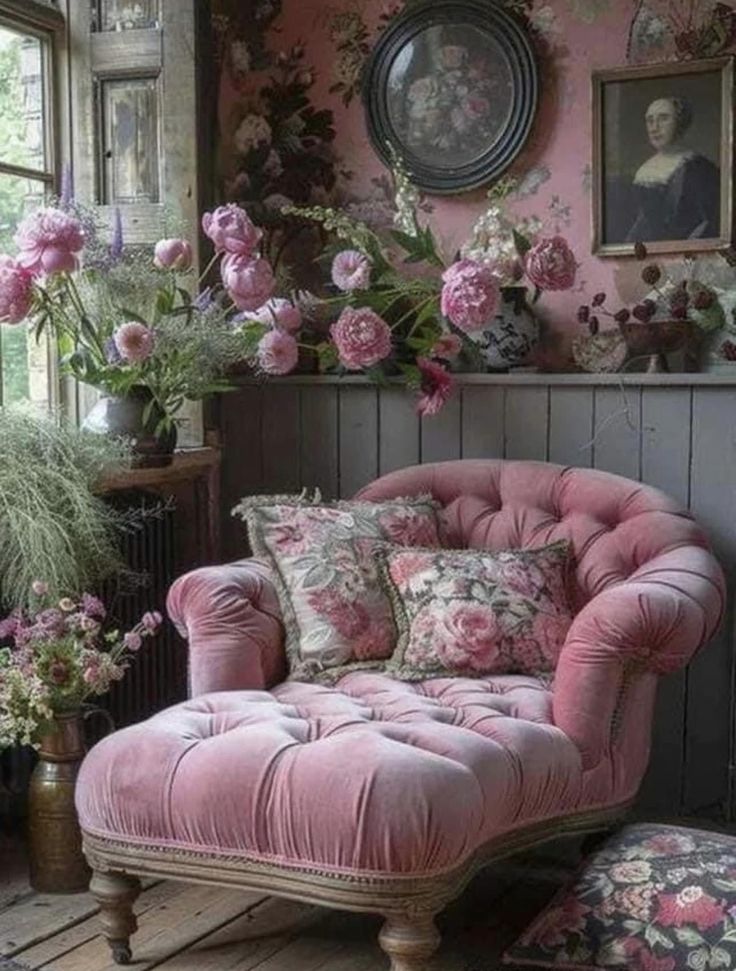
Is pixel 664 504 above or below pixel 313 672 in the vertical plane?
above

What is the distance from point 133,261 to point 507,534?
1.07 m

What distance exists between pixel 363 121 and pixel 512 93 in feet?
1.40

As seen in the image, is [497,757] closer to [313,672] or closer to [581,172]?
[313,672]

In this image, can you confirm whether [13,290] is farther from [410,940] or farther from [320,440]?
[410,940]

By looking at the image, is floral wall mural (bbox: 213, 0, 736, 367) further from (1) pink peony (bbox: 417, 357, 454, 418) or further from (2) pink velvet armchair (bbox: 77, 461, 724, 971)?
(2) pink velvet armchair (bbox: 77, 461, 724, 971)

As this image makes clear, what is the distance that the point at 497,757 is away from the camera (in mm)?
2150

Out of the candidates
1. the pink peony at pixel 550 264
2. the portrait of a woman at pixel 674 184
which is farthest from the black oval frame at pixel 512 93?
the pink peony at pixel 550 264

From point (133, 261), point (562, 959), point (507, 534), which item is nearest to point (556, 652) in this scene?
point (507, 534)

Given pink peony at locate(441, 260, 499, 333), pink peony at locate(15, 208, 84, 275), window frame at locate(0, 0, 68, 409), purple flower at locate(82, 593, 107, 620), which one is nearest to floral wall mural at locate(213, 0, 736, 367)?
pink peony at locate(441, 260, 499, 333)

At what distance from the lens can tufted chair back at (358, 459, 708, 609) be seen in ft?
9.04

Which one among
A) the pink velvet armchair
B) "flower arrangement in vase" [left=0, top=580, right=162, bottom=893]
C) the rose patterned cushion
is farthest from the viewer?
"flower arrangement in vase" [left=0, top=580, right=162, bottom=893]

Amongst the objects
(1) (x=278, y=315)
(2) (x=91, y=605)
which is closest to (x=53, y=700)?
(2) (x=91, y=605)

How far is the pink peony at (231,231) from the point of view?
2.88 meters

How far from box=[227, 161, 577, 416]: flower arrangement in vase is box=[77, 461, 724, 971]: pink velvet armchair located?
53cm
